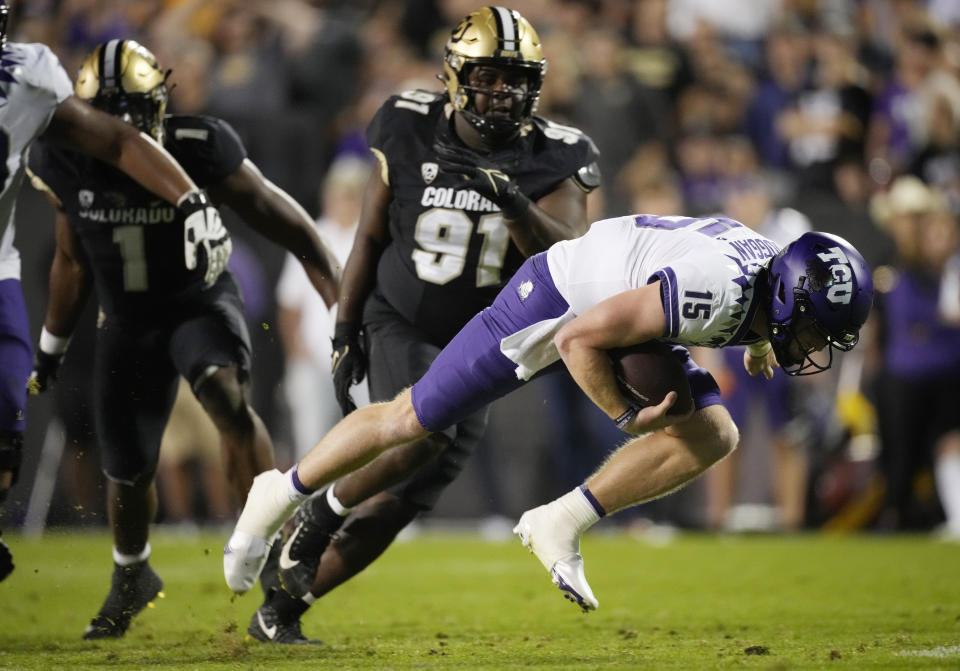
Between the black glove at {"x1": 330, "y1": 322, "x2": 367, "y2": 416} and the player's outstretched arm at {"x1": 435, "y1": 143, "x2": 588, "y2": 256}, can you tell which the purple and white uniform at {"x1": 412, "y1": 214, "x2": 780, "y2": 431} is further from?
the black glove at {"x1": 330, "y1": 322, "x2": 367, "y2": 416}

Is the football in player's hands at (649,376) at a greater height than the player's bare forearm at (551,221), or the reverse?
the player's bare forearm at (551,221)

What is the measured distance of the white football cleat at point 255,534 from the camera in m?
4.25

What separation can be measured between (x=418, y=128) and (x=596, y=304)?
1.16 metres

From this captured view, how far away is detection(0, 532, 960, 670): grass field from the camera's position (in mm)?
4035

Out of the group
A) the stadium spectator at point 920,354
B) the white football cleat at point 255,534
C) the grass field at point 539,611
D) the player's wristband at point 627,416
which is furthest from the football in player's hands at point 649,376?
the stadium spectator at point 920,354

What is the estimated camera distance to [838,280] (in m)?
3.77

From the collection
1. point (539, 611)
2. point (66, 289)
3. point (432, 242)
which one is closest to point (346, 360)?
point (432, 242)

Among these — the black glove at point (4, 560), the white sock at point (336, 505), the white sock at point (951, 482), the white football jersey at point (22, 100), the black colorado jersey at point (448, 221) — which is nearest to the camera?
the white football jersey at point (22, 100)

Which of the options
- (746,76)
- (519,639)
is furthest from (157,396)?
(746,76)

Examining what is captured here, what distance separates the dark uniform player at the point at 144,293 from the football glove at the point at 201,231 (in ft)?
0.52

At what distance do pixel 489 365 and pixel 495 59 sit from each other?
3.63ft

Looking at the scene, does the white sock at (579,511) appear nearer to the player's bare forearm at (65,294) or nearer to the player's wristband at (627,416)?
the player's wristband at (627,416)

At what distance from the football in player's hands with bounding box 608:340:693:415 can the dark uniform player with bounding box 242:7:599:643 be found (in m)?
0.65

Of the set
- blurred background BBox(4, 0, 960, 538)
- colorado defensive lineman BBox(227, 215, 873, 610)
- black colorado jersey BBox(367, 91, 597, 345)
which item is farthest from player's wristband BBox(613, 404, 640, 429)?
blurred background BBox(4, 0, 960, 538)
